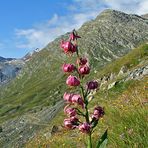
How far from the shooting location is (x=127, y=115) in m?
8.05

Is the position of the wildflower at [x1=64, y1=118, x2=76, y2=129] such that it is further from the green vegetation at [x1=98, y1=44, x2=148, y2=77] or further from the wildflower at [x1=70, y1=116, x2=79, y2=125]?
the green vegetation at [x1=98, y1=44, x2=148, y2=77]

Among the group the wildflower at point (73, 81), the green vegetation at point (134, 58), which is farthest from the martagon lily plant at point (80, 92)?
the green vegetation at point (134, 58)

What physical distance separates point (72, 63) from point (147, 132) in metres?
2.08

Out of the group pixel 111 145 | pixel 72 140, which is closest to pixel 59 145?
pixel 72 140

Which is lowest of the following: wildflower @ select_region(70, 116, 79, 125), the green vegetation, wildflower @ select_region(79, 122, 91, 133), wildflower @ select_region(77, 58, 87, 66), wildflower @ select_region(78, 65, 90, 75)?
wildflower @ select_region(79, 122, 91, 133)

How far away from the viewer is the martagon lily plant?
5.45 m

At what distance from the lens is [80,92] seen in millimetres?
5570

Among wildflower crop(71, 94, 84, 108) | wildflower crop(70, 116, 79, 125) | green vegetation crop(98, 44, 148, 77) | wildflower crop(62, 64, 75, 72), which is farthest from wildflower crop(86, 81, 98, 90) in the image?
green vegetation crop(98, 44, 148, 77)

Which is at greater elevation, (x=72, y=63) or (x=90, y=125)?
(x=72, y=63)

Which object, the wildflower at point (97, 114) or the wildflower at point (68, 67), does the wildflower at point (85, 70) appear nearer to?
the wildflower at point (68, 67)

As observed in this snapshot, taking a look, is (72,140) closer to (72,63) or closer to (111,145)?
(111,145)

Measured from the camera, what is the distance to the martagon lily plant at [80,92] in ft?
17.9

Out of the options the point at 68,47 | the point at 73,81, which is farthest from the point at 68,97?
the point at 68,47

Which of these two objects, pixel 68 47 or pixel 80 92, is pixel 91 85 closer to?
pixel 80 92
